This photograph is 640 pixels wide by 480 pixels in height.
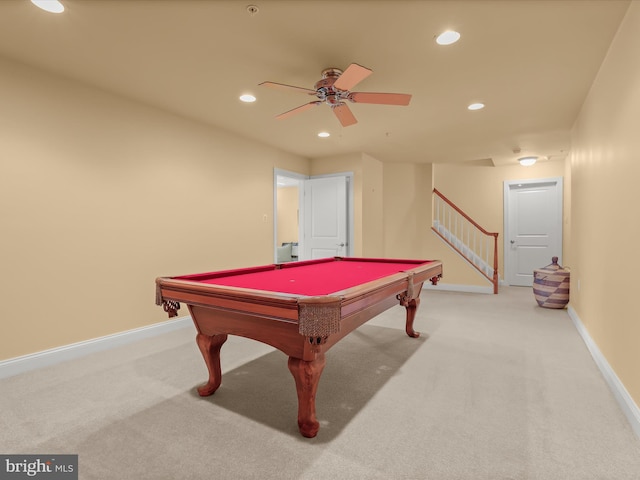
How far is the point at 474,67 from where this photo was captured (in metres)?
2.67

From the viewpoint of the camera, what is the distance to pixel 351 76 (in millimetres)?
2242

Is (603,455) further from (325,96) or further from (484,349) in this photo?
(325,96)

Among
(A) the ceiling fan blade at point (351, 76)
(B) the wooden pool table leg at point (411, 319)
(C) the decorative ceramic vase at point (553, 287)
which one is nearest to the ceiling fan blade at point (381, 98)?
(A) the ceiling fan blade at point (351, 76)

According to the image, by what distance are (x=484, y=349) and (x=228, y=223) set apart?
10.8ft

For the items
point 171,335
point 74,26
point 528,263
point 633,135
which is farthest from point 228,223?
point 528,263

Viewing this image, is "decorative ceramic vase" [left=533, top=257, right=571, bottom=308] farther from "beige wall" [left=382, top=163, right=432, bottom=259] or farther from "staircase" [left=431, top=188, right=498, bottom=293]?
"beige wall" [left=382, top=163, right=432, bottom=259]

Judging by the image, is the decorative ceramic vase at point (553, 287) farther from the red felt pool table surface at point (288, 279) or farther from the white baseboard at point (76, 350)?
the white baseboard at point (76, 350)

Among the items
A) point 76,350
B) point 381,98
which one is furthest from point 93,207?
point 381,98

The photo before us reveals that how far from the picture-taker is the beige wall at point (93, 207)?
8.52ft

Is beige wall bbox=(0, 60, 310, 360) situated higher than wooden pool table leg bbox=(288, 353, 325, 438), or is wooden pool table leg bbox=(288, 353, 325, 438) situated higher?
beige wall bbox=(0, 60, 310, 360)

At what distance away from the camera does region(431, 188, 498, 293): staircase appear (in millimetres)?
6332

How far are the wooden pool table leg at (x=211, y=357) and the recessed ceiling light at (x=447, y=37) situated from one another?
2.47 metres

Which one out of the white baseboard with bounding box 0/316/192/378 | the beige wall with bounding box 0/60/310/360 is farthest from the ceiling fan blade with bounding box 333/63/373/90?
the white baseboard with bounding box 0/316/192/378

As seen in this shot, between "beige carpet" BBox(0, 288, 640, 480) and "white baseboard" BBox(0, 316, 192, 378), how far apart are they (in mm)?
119
